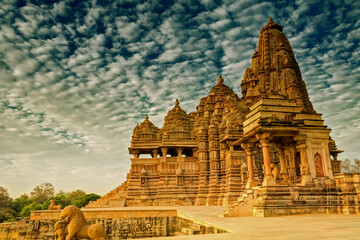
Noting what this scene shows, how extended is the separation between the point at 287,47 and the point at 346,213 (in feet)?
101

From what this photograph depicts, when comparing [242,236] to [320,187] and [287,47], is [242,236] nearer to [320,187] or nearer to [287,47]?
[320,187]

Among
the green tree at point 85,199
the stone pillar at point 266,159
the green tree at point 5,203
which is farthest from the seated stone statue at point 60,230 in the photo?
the green tree at point 85,199

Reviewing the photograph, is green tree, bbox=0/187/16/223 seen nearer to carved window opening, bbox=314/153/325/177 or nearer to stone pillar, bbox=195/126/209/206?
stone pillar, bbox=195/126/209/206

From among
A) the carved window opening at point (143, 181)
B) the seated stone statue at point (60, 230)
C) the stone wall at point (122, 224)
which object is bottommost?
the stone wall at point (122, 224)

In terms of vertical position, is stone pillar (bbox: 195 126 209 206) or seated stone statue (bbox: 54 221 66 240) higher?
stone pillar (bbox: 195 126 209 206)

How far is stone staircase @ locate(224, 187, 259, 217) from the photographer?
1370cm

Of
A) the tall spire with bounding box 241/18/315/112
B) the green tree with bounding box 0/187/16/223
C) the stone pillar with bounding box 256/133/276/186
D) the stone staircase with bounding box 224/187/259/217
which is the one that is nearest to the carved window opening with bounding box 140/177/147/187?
the tall spire with bounding box 241/18/315/112

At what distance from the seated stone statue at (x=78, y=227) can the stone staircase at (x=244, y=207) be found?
24.1ft

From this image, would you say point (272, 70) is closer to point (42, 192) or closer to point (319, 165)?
point (319, 165)

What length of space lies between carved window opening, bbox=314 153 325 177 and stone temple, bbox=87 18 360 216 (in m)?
0.06

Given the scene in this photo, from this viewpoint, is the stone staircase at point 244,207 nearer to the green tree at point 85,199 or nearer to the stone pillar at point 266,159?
the stone pillar at point 266,159

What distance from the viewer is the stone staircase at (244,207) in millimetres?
13695

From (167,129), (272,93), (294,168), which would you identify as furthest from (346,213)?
(167,129)

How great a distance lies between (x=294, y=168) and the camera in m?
16.5
